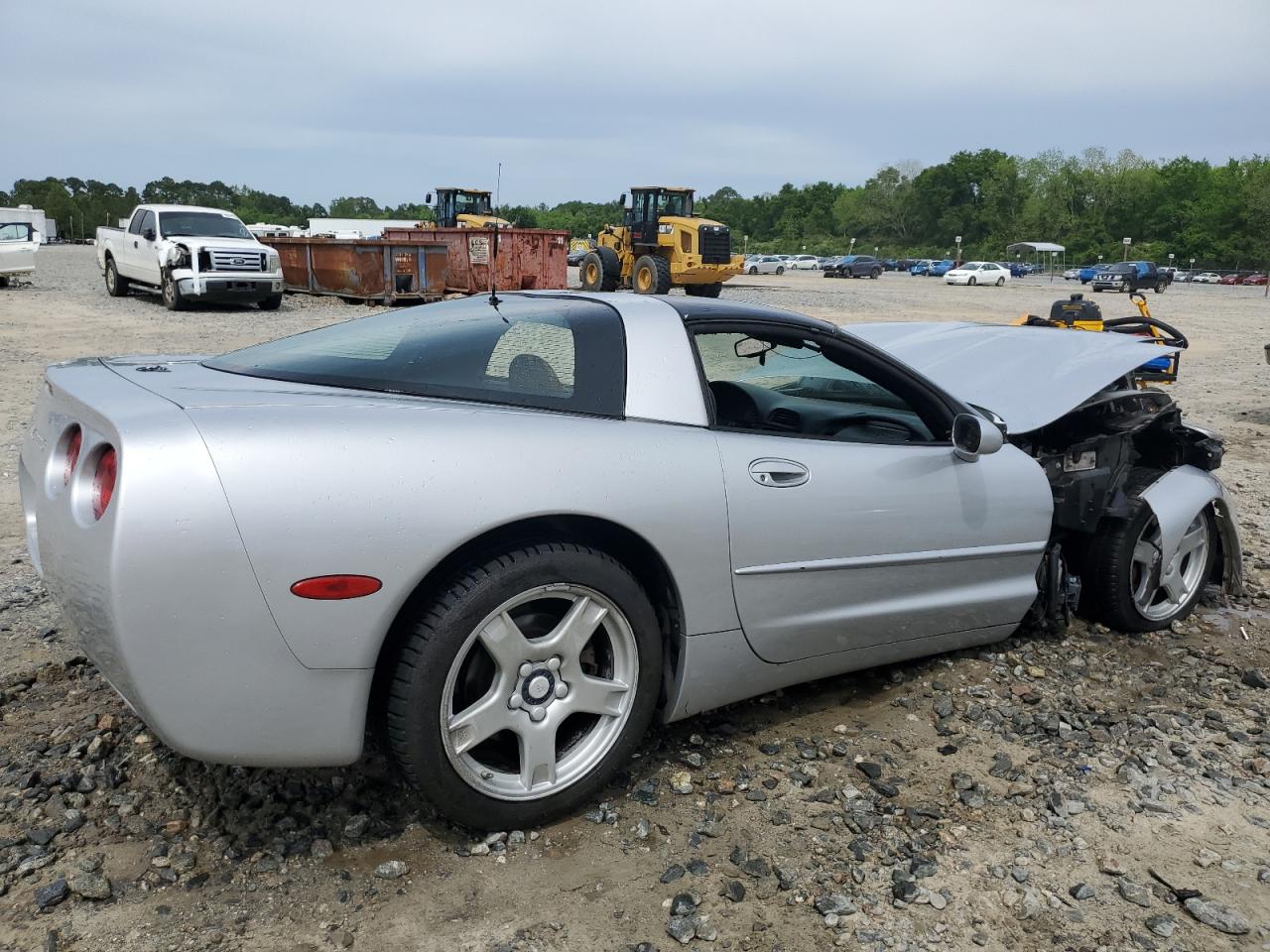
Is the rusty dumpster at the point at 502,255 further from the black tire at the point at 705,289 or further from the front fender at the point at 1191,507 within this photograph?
the front fender at the point at 1191,507

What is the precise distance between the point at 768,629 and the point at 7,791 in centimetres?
209

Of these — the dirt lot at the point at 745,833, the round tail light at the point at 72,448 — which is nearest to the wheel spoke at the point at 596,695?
the dirt lot at the point at 745,833

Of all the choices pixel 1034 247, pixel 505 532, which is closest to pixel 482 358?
pixel 505 532

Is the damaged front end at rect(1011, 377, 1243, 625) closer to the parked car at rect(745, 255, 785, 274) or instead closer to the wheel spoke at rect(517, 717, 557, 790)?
the wheel spoke at rect(517, 717, 557, 790)

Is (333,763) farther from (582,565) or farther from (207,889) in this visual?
(582,565)

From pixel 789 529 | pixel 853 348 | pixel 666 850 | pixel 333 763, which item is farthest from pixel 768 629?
pixel 333 763

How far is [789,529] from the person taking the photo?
2850 millimetres

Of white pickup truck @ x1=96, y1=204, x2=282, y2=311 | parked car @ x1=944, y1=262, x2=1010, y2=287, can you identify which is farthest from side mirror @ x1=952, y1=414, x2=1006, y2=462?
parked car @ x1=944, y1=262, x2=1010, y2=287

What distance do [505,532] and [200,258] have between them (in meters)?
17.0

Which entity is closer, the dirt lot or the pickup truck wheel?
the dirt lot

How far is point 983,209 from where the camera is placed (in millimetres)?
116000

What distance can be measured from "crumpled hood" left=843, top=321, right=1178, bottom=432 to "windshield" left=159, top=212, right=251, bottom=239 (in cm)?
1603

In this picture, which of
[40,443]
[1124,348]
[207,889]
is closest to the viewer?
[207,889]

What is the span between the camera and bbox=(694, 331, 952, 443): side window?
3.22m
